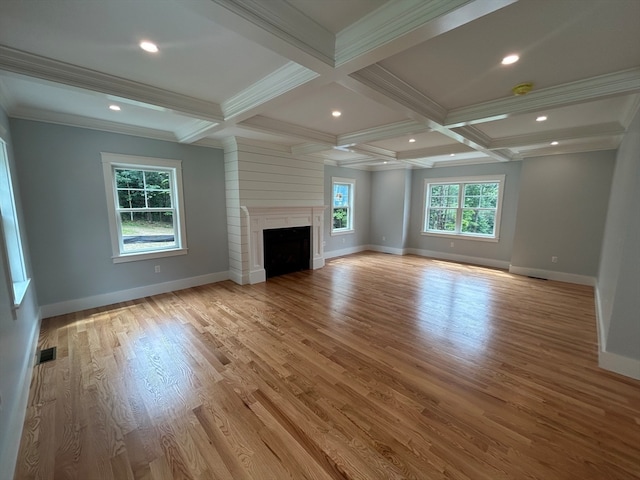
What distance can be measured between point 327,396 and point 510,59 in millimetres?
2971

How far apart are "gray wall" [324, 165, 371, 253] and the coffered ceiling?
3.25 meters

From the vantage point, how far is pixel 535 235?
532 centimetres

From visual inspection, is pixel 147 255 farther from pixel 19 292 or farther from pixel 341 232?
pixel 341 232

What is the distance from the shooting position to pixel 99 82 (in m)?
2.27

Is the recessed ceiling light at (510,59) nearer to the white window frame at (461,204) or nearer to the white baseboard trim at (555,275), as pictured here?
the white window frame at (461,204)

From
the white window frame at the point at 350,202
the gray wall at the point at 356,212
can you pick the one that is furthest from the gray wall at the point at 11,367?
the white window frame at the point at 350,202

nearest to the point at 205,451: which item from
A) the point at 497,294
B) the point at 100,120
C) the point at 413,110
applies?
the point at 413,110

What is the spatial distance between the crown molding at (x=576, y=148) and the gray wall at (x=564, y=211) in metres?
0.09

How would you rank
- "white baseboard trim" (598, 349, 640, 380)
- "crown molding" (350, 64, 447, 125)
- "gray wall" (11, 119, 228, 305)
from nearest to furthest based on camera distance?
"crown molding" (350, 64, 447, 125)
"white baseboard trim" (598, 349, 640, 380)
"gray wall" (11, 119, 228, 305)

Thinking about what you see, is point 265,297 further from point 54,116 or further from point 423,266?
point 423,266

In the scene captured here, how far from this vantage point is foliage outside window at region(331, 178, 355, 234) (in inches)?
276

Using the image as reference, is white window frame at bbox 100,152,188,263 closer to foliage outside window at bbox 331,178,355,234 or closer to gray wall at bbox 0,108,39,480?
gray wall at bbox 0,108,39,480

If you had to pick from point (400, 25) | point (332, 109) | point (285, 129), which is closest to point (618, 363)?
point (400, 25)

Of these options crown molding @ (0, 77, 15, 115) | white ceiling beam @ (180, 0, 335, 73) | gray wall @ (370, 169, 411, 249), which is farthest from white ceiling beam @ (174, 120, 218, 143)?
gray wall @ (370, 169, 411, 249)
